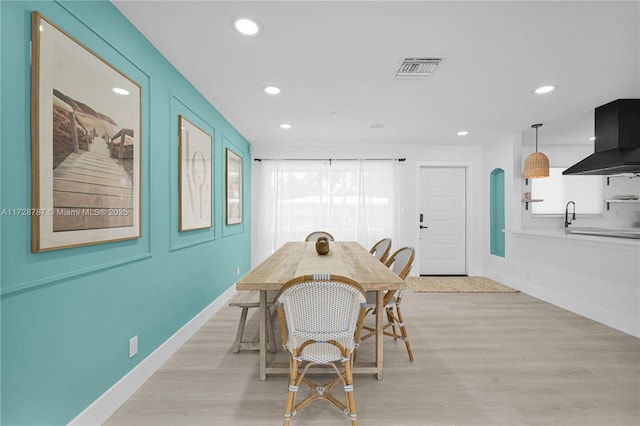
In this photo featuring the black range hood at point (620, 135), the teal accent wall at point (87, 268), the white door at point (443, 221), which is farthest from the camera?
the white door at point (443, 221)

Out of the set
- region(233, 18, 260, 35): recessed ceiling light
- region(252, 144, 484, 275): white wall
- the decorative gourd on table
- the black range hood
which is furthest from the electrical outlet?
the black range hood

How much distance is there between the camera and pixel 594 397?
6.12 feet

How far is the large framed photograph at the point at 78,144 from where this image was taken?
1.23 meters

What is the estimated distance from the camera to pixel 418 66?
2.37 meters

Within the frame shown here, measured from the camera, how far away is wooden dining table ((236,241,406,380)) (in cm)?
171

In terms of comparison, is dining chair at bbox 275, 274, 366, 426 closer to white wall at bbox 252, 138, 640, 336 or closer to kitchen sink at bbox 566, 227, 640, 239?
white wall at bbox 252, 138, 640, 336

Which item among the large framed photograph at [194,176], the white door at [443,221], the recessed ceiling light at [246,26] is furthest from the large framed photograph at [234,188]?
the white door at [443,221]

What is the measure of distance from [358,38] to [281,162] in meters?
3.33

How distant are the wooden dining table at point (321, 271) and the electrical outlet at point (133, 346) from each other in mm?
828

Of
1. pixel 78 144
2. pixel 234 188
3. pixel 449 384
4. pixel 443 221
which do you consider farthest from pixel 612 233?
pixel 78 144

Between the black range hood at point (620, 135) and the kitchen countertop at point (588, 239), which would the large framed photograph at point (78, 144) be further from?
the black range hood at point (620, 135)

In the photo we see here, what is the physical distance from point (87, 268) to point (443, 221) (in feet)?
17.3

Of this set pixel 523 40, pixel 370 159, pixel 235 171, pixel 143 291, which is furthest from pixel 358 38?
pixel 370 159

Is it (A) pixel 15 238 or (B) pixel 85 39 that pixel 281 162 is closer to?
(B) pixel 85 39
